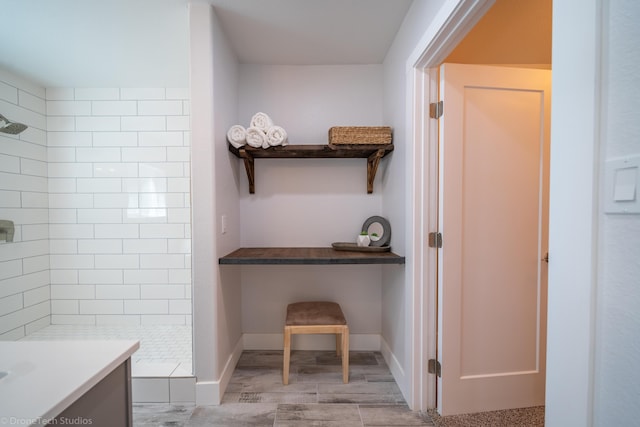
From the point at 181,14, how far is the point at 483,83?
183 centimetres

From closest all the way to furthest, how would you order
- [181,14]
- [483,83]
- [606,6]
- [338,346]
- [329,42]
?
[606,6] → [483,83] → [181,14] → [329,42] → [338,346]

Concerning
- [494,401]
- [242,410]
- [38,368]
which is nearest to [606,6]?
[38,368]

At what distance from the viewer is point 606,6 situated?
57 centimetres

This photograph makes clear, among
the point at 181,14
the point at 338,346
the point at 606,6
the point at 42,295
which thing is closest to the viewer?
the point at 606,6

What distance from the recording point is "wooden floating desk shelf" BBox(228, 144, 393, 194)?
185 cm

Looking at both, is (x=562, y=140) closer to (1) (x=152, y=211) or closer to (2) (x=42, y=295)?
(1) (x=152, y=211)

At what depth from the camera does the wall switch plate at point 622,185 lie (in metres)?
0.52

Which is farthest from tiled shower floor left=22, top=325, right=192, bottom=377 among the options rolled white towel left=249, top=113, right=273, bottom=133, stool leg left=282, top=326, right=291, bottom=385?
rolled white towel left=249, top=113, right=273, bottom=133

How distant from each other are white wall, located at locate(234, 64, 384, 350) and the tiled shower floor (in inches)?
21.1

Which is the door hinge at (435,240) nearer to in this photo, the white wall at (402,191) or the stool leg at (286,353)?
the white wall at (402,191)

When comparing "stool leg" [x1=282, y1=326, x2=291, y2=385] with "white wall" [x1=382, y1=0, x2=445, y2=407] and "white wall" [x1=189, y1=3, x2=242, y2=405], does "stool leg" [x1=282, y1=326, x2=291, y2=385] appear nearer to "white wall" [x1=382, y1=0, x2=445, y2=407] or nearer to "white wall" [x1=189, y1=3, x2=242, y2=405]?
"white wall" [x1=189, y1=3, x2=242, y2=405]

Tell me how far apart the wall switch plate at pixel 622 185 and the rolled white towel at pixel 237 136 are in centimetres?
171

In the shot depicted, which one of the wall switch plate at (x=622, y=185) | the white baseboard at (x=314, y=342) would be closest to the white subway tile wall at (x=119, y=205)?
the white baseboard at (x=314, y=342)

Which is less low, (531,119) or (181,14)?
(181,14)
